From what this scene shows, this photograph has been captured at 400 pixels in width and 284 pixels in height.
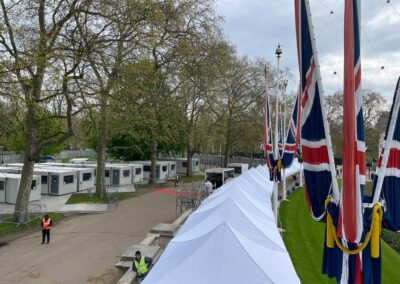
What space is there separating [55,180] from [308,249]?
68.5 ft

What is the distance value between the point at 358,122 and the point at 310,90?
899mm

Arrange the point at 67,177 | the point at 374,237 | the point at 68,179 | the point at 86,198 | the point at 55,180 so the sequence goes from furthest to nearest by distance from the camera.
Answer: the point at 68,179 < the point at 67,177 < the point at 55,180 < the point at 86,198 < the point at 374,237

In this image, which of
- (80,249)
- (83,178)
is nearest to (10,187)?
(83,178)

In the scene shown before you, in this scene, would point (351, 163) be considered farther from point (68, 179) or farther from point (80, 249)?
point (68, 179)

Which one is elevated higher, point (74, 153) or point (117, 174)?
point (74, 153)

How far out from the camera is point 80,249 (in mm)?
16375

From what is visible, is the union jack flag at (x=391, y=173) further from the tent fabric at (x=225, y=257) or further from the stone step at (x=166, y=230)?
the stone step at (x=166, y=230)

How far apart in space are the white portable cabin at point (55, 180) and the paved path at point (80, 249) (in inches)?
281

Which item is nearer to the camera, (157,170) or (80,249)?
(80,249)

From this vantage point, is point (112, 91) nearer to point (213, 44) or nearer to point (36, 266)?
point (36, 266)

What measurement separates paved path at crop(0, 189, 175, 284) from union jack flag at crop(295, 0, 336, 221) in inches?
361

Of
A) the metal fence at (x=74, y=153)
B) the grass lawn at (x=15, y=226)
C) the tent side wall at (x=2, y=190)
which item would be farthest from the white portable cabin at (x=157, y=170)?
the metal fence at (x=74, y=153)

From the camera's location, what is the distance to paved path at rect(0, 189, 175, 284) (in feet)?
43.6

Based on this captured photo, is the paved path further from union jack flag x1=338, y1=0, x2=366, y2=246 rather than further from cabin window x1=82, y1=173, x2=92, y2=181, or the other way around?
union jack flag x1=338, y1=0, x2=366, y2=246
